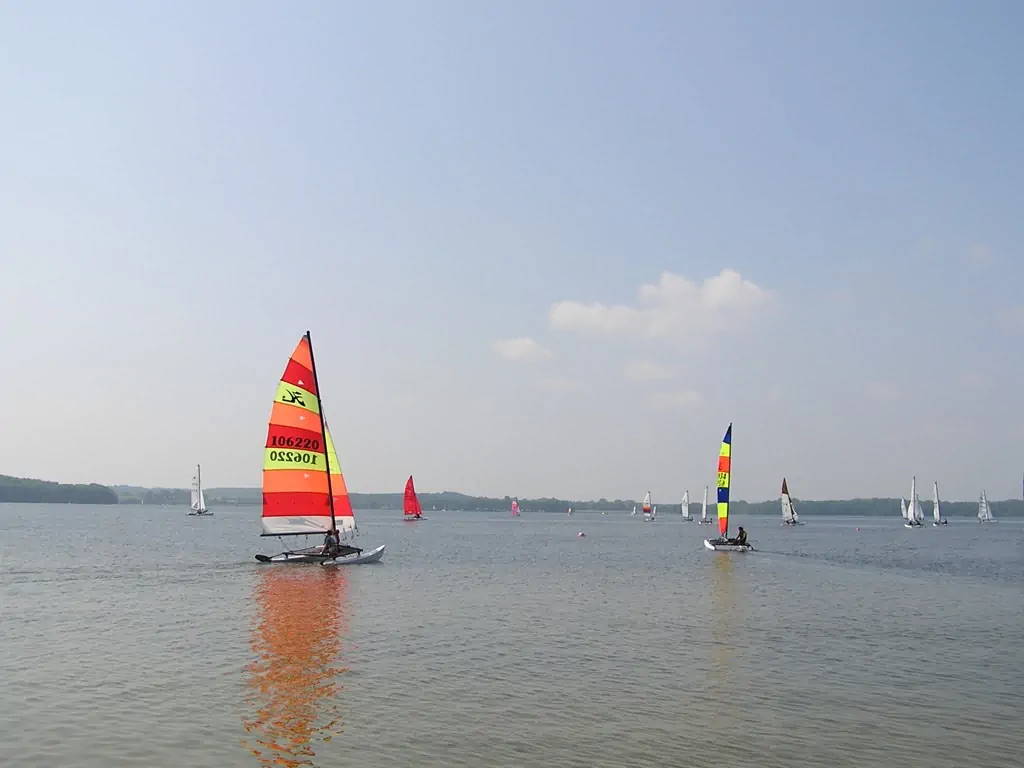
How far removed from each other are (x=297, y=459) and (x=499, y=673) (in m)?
38.7

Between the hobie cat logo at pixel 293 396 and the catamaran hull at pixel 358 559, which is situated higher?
the hobie cat logo at pixel 293 396

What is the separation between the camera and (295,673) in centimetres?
2819

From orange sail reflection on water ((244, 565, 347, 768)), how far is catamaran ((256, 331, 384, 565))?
40.3 ft

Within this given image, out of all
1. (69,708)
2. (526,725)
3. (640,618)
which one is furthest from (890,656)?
(69,708)

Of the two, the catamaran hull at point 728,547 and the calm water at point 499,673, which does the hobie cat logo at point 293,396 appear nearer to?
the calm water at point 499,673

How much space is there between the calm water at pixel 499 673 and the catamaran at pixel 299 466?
5636 mm

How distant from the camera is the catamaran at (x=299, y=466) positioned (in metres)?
62.9

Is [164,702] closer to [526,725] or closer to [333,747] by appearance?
[333,747]

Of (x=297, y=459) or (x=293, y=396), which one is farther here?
(x=297, y=459)

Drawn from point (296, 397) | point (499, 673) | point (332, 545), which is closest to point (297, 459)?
point (296, 397)

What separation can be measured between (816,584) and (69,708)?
51079 millimetres

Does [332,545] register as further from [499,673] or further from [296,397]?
[499,673]

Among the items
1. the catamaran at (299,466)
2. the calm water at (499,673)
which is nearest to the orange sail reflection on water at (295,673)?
the calm water at (499,673)

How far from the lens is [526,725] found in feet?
72.9
